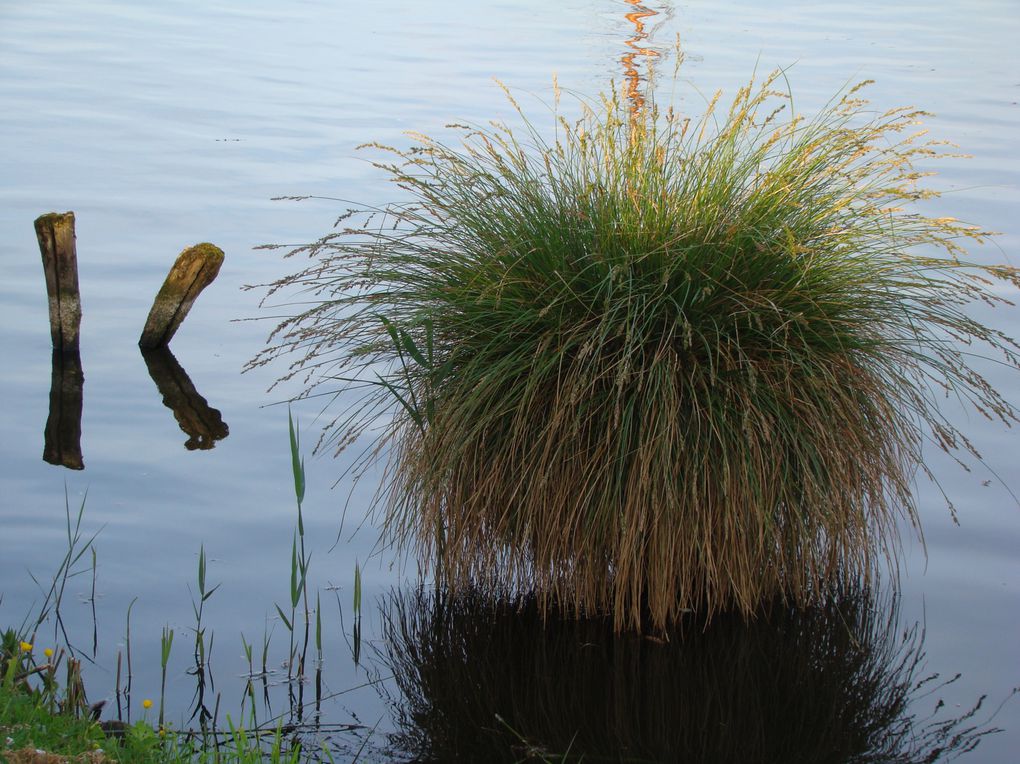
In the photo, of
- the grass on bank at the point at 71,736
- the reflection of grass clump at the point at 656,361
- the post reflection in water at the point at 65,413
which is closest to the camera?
the grass on bank at the point at 71,736

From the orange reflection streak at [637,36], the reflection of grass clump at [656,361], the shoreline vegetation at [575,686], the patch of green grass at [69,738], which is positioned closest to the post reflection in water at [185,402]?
the shoreline vegetation at [575,686]

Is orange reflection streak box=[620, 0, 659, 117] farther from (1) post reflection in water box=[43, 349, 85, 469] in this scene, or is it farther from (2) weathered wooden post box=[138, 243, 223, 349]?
(1) post reflection in water box=[43, 349, 85, 469]

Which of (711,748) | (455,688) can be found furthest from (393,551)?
(711,748)

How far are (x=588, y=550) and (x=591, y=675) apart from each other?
0.47m

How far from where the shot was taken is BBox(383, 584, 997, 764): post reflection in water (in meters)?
4.34

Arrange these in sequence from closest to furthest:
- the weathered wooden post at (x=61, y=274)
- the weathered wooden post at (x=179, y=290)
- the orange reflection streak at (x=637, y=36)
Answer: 1. the weathered wooden post at (x=61, y=274)
2. the weathered wooden post at (x=179, y=290)
3. the orange reflection streak at (x=637, y=36)

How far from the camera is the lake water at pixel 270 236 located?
5.07m

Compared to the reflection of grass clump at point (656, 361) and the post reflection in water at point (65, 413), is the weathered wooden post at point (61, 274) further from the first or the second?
the reflection of grass clump at point (656, 361)

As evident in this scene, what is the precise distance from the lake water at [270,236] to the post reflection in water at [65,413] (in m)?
0.07

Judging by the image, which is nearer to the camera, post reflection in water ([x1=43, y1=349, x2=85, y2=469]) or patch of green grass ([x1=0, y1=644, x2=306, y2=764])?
patch of green grass ([x1=0, y1=644, x2=306, y2=764])

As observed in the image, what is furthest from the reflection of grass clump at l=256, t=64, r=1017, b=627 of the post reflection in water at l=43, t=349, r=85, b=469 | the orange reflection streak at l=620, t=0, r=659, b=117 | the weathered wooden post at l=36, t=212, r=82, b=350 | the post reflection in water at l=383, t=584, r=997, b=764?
the orange reflection streak at l=620, t=0, r=659, b=117

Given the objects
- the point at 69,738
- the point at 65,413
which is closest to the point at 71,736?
the point at 69,738

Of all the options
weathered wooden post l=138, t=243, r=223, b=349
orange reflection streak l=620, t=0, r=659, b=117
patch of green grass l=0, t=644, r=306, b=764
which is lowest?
patch of green grass l=0, t=644, r=306, b=764

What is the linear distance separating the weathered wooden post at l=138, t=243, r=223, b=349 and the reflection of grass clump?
11.6 ft
